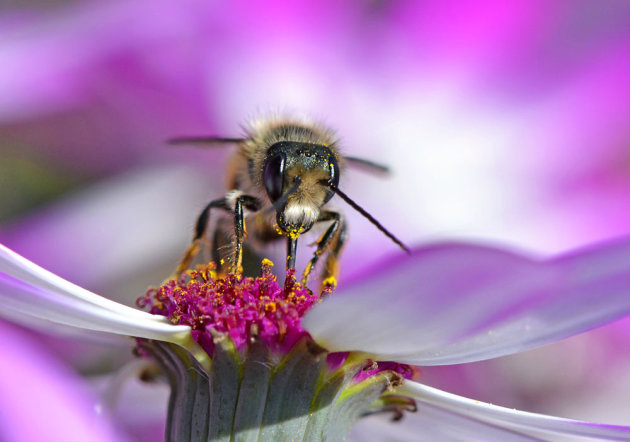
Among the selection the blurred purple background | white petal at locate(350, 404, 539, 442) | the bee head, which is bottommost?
white petal at locate(350, 404, 539, 442)

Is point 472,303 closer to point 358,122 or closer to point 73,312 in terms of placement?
point 73,312

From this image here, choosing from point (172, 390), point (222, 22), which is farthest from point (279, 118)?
Answer: point (222, 22)

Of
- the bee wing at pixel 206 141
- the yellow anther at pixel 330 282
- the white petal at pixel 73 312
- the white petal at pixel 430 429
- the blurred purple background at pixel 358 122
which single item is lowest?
the white petal at pixel 73 312

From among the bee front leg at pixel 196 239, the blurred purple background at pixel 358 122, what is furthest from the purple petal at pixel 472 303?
the blurred purple background at pixel 358 122

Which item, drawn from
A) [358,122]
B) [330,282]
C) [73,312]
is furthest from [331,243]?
[358,122]

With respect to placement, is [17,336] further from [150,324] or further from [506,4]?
[506,4]

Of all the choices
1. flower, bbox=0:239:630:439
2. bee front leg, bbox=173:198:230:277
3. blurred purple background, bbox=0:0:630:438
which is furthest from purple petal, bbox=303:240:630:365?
blurred purple background, bbox=0:0:630:438

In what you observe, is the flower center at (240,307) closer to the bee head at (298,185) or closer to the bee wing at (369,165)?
the bee head at (298,185)

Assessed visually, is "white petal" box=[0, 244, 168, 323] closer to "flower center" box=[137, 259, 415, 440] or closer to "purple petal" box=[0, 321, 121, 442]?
"flower center" box=[137, 259, 415, 440]
